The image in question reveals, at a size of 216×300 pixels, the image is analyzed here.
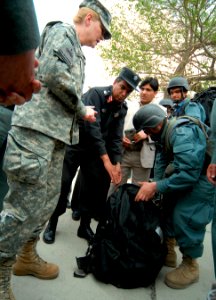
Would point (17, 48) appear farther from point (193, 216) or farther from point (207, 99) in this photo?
point (207, 99)

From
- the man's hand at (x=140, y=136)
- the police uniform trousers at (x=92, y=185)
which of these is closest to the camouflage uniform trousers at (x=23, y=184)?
the police uniform trousers at (x=92, y=185)

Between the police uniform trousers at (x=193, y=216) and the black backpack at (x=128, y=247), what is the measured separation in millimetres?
153

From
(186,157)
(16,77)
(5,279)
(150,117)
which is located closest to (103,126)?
(150,117)

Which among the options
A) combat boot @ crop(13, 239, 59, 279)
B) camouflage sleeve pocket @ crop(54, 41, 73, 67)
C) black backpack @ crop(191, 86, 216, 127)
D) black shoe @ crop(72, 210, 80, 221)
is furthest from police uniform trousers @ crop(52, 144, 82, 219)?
black backpack @ crop(191, 86, 216, 127)

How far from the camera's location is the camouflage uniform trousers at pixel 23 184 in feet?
5.44

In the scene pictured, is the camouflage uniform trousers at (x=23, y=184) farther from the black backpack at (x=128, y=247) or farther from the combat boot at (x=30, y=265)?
the black backpack at (x=128, y=247)

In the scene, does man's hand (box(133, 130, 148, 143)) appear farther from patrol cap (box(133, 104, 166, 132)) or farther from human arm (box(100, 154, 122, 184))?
patrol cap (box(133, 104, 166, 132))

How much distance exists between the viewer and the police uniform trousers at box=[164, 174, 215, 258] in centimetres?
215

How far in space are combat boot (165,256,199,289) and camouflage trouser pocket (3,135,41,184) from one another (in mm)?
1304

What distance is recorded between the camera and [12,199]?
5.63 feet

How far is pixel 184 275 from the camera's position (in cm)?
223

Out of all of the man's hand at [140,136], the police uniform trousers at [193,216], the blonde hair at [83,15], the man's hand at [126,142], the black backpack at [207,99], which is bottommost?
the police uniform trousers at [193,216]

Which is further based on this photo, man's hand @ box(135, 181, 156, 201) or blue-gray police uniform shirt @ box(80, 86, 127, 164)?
blue-gray police uniform shirt @ box(80, 86, 127, 164)

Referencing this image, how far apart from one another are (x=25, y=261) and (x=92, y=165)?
112 cm
